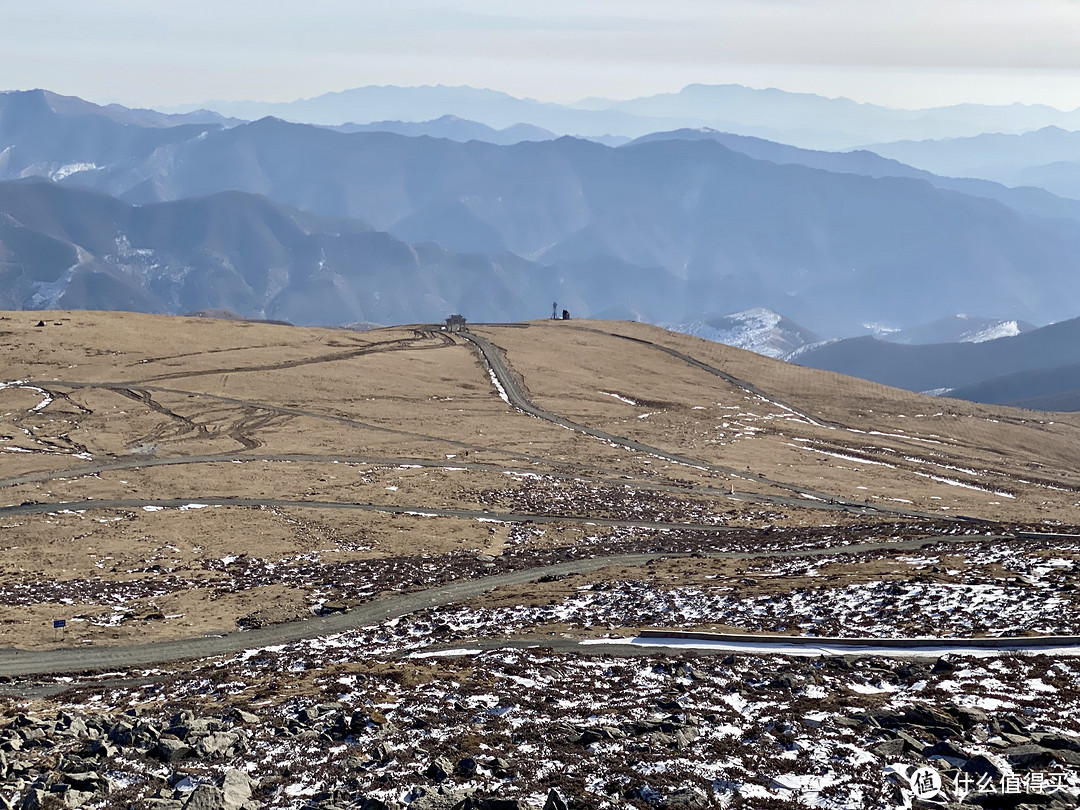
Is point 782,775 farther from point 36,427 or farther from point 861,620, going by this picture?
point 36,427

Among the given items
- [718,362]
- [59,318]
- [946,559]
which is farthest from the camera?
[718,362]

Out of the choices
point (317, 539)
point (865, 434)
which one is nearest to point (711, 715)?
point (317, 539)

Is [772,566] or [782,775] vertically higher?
[782,775]

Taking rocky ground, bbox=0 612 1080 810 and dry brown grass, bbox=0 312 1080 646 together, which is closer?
rocky ground, bbox=0 612 1080 810

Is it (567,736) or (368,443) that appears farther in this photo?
(368,443)

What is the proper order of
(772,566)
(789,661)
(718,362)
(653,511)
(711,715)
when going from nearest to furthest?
(711,715)
(789,661)
(772,566)
(653,511)
(718,362)

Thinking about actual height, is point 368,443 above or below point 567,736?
below

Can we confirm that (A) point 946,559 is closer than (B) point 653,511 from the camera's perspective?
Yes

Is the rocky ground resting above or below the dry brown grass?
above

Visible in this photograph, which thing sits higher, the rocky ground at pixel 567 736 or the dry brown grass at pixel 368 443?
the rocky ground at pixel 567 736

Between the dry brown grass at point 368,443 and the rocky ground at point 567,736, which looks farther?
the dry brown grass at point 368,443
